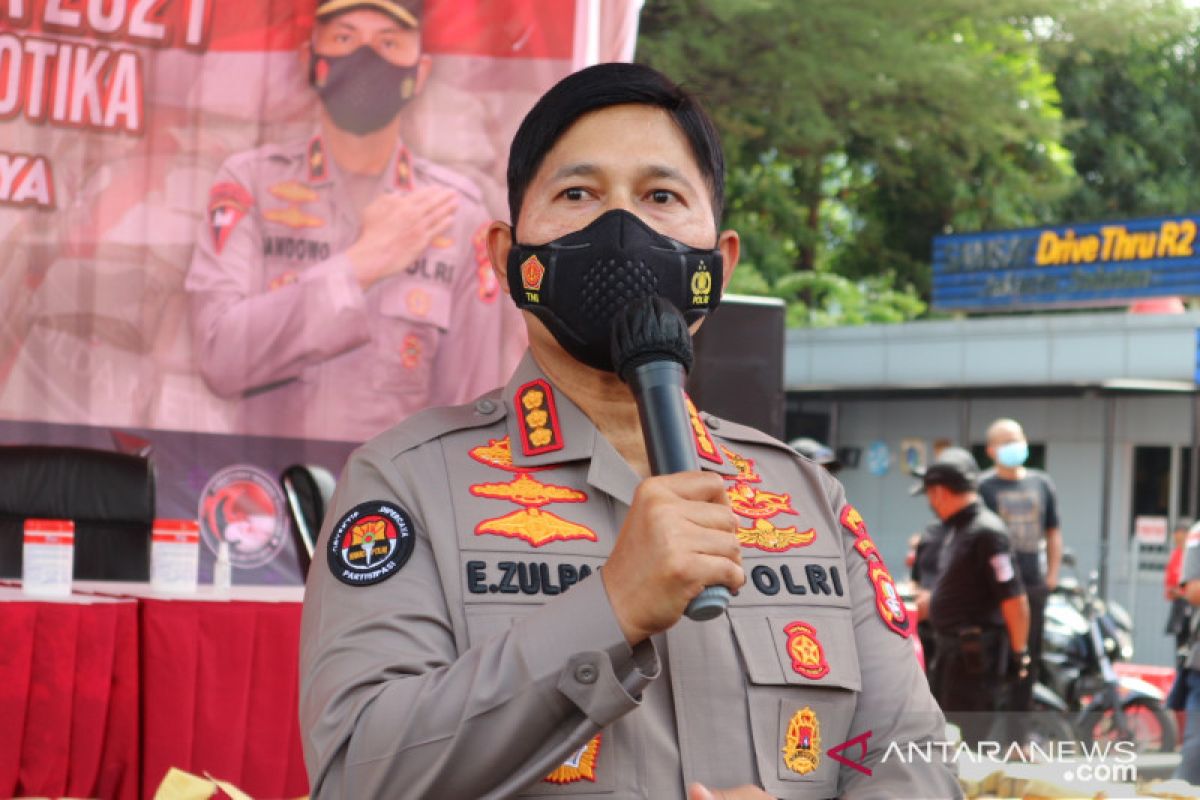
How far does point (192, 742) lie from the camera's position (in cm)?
376

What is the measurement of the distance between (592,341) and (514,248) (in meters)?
0.13

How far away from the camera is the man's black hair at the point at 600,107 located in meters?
1.60

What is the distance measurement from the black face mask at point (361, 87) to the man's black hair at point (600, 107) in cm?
407

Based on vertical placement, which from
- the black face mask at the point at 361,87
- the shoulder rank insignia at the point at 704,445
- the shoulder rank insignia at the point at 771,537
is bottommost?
the shoulder rank insignia at the point at 771,537

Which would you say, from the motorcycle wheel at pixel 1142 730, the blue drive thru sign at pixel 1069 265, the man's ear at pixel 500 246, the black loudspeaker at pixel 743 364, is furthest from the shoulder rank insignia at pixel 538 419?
the blue drive thru sign at pixel 1069 265

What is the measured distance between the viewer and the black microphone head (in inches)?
55.9

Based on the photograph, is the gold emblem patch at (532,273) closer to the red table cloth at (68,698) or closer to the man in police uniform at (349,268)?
the red table cloth at (68,698)

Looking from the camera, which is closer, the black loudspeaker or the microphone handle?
the microphone handle

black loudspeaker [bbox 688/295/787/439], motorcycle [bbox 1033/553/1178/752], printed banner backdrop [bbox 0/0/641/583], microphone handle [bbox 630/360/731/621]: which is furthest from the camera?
motorcycle [bbox 1033/553/1178/752]

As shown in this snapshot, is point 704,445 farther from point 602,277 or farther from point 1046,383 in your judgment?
point 1046,383

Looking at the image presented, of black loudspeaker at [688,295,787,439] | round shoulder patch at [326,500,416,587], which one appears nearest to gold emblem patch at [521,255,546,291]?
round shoulder patch at [326,500,416,587]

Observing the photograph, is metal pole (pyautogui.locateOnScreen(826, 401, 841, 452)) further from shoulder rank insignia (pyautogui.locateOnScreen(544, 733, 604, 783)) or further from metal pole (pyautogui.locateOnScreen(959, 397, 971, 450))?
shoulder rank insignia (pyautogui.locateOnScreen(544, 733, 604, 783))

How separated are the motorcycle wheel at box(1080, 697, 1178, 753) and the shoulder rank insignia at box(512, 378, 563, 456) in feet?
2.44

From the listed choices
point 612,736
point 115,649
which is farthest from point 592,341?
point 115,649
